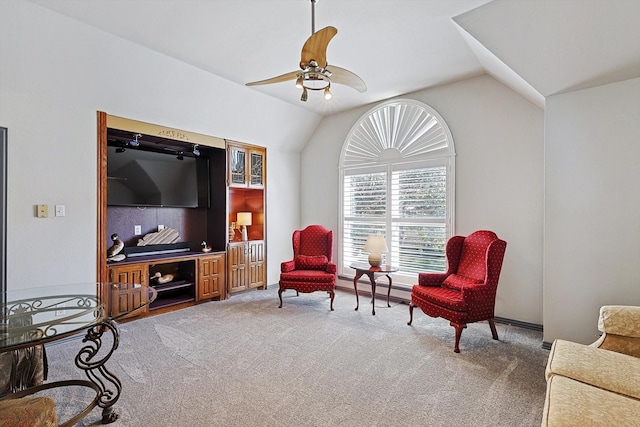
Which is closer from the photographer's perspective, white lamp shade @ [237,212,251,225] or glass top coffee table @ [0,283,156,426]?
glass top coffee table @ [0,283,156,426]

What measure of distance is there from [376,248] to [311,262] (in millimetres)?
993

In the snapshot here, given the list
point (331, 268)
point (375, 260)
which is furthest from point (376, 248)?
point (331, 268)

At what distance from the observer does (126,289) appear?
2.82 m

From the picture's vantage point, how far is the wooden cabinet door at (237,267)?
505 cm

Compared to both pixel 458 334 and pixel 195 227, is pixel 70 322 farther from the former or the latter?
pixel 195 227

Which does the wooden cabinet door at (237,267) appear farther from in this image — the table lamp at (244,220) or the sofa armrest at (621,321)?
the sofa armrest at (621,321)

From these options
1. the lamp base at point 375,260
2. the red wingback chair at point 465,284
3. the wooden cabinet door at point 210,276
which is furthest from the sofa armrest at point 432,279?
the wooden cabinet door at point 210,276

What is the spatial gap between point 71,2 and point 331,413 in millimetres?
3747

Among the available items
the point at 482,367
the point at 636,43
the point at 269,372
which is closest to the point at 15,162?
the point at 269,372

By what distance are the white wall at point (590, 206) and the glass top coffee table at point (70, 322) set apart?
3630 millimetres

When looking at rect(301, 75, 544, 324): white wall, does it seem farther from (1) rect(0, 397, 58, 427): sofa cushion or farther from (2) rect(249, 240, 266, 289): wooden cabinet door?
(1) rect(0, 397, 58, 427): sofa cushion

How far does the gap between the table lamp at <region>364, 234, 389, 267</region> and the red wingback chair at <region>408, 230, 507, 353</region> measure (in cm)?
73

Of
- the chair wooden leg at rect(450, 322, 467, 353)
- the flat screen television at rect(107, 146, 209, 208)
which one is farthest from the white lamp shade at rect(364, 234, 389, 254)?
the flat screen television at rect(107, 146, 209, 208)

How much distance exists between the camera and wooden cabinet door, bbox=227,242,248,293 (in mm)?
5051
